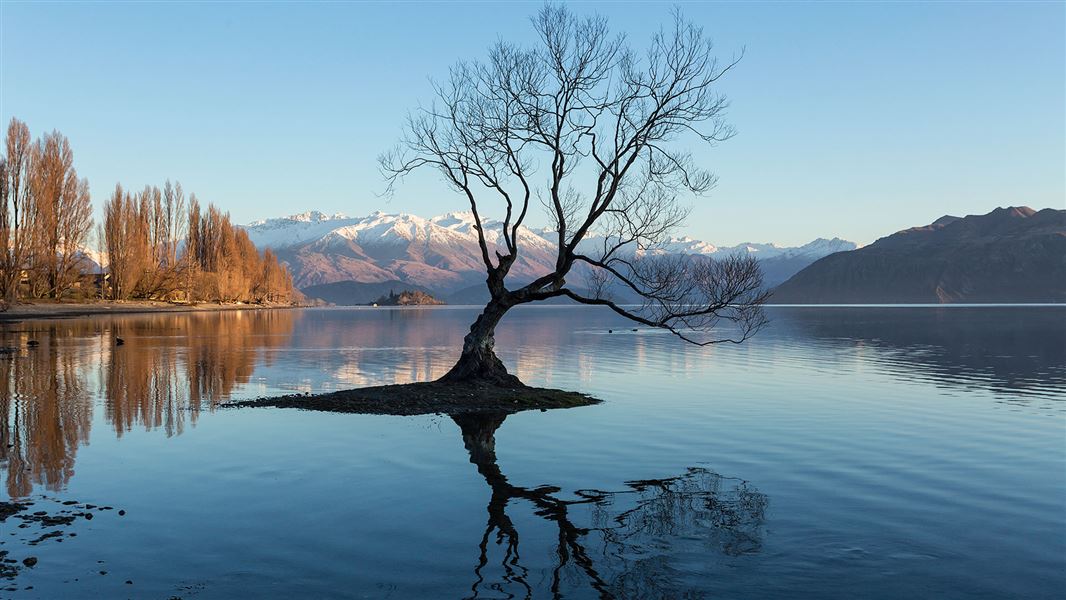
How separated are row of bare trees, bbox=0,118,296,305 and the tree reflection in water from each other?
4455 inches

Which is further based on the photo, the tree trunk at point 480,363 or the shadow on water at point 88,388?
the tree trunk at point 480,363

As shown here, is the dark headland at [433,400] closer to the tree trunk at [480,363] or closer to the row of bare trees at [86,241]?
the tree trunk at [480,363]

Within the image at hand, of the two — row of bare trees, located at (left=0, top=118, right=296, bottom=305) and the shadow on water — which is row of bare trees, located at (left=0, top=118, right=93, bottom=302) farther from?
the shadow on water

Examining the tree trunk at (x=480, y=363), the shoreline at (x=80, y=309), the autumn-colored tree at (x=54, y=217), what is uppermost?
the autumn-colored tree at (x=54, y=217)

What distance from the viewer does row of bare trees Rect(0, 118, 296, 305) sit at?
11188cm

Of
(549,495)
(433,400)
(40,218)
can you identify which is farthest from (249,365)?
(40,218)

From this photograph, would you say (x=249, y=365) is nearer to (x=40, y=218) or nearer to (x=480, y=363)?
(x=480, y=363)

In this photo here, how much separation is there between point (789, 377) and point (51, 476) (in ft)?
120

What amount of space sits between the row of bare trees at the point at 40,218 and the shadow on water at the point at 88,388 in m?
46.3

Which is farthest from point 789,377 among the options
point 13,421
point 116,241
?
point 116,241

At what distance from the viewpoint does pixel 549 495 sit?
17391 millimetres

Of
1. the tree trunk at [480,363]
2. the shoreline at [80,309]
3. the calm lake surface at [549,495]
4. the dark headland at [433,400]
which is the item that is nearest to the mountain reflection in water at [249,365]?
the calm lake surface at [549,495]

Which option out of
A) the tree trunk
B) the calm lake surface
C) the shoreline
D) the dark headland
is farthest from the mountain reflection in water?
the shoreline

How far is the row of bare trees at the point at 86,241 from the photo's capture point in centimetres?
11188
